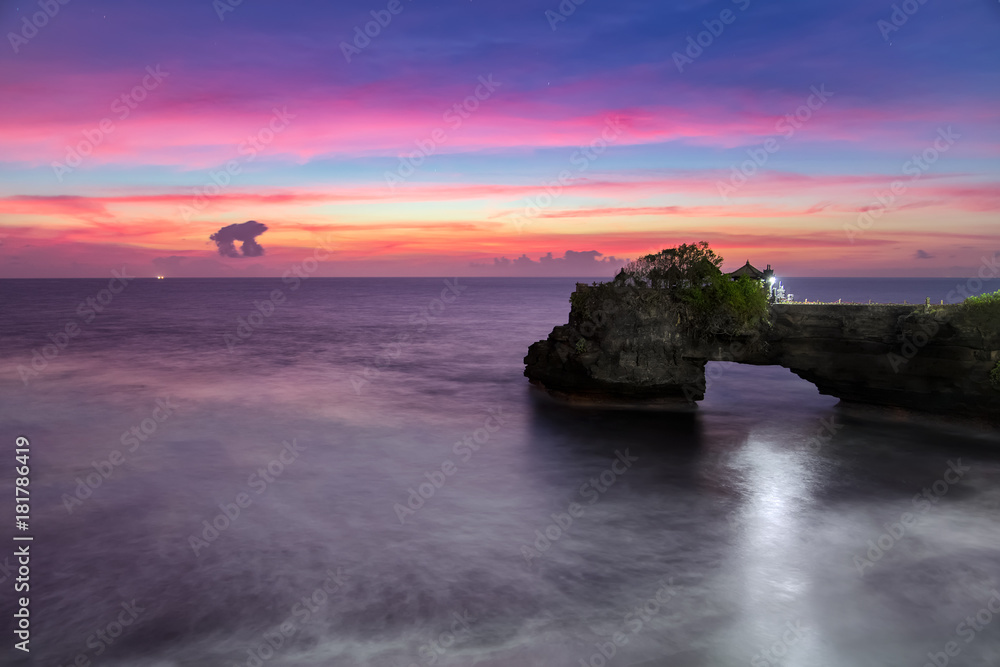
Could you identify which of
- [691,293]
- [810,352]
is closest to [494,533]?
[691,293]

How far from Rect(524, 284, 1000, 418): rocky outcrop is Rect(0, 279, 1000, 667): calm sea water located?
1.61 meters

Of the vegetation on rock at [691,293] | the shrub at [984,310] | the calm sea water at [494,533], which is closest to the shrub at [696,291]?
the vegetation on rock at [691,293]

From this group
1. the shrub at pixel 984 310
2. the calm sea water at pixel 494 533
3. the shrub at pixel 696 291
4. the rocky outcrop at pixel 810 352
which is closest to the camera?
the calm sea water at pixel 494 533

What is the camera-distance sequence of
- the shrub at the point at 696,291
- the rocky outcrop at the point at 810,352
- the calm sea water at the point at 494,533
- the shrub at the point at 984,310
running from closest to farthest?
the calm sea water at the point at 494,533
the shrub at the point at 984,310
the rocky outcrop at the point at 810,352
the shrub at the point at 696,291

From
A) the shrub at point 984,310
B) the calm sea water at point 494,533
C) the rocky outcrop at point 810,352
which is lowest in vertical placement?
the calm sea water at point 494,533

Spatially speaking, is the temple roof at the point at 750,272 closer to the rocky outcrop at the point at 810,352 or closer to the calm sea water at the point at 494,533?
the rocky outcrop at the point at 810,352

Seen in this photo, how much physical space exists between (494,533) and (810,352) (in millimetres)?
19213

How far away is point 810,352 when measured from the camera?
3017 centimetres

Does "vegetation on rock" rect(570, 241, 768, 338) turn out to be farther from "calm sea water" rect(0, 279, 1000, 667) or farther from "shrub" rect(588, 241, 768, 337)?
"calm sea water" rect(0, 279, 1000, 667)

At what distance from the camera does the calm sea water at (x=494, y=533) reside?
44.2ft

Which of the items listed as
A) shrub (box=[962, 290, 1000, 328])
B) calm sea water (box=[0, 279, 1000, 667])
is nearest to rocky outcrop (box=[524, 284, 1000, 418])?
shrub (box=[962, 290, 1000, 328])

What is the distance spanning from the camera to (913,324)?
2730 centimetres

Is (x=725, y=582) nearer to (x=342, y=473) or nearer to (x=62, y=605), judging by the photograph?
(x=342, y=473)

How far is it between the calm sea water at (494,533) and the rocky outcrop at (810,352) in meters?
1.61
